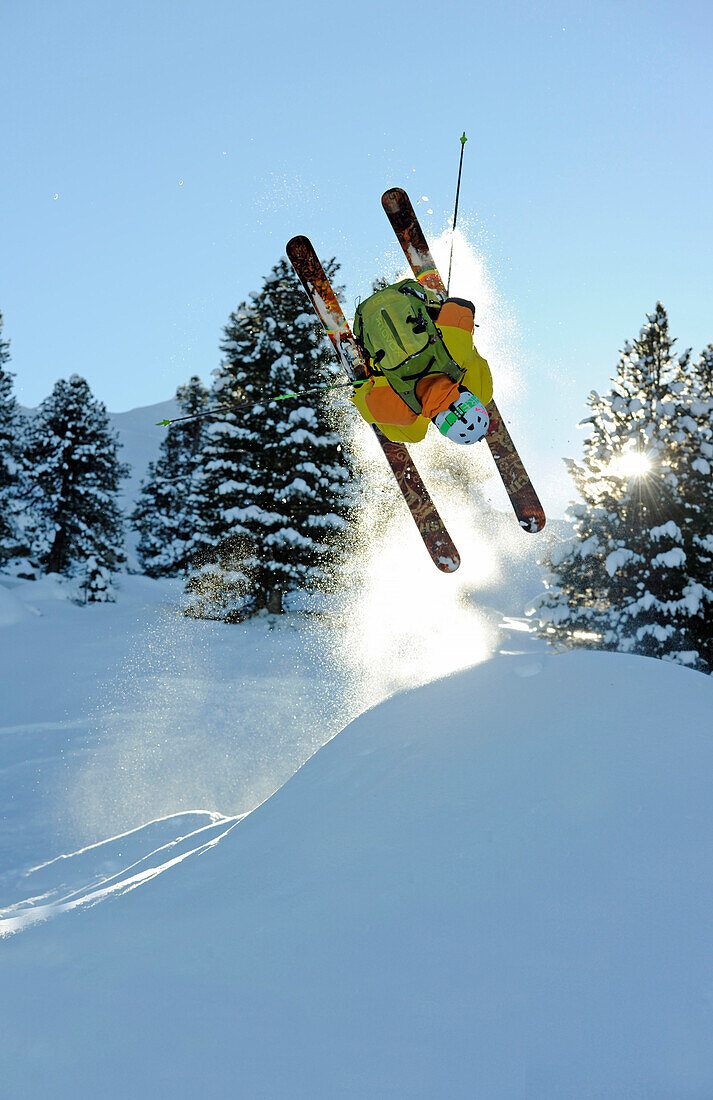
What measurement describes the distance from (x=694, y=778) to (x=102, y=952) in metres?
3.04

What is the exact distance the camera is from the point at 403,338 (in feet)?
17.8

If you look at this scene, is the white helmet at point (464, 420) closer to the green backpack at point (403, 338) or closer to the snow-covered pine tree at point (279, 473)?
the green backpack at point (403, 338)

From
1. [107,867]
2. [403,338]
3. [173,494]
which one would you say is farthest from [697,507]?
[173,494]

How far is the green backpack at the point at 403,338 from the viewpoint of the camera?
17.8ft

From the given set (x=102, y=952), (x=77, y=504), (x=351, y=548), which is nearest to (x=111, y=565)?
(x=77, y=504)

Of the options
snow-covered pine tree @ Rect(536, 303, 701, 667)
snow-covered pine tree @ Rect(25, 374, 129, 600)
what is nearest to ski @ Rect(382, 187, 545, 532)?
snow-covered pine tree @ Rect(536, 303, 701, 667)

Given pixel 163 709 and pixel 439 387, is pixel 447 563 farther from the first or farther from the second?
pixel 163 709

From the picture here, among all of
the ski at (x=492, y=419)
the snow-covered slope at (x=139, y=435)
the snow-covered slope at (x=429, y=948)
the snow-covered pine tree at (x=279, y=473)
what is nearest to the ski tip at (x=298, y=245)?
the ski at (x=492, y=419)

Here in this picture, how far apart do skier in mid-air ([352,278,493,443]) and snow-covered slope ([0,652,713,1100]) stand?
2705 millimetres

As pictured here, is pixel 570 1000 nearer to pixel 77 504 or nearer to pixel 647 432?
pixel 647 432

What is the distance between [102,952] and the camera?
3.04 metres

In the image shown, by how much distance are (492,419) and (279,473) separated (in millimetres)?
10131

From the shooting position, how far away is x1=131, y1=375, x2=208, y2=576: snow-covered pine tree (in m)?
31.5

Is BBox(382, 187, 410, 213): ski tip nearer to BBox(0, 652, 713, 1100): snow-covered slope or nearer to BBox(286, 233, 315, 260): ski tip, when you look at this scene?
BBox(286, 233, 315, 260): ski tip
